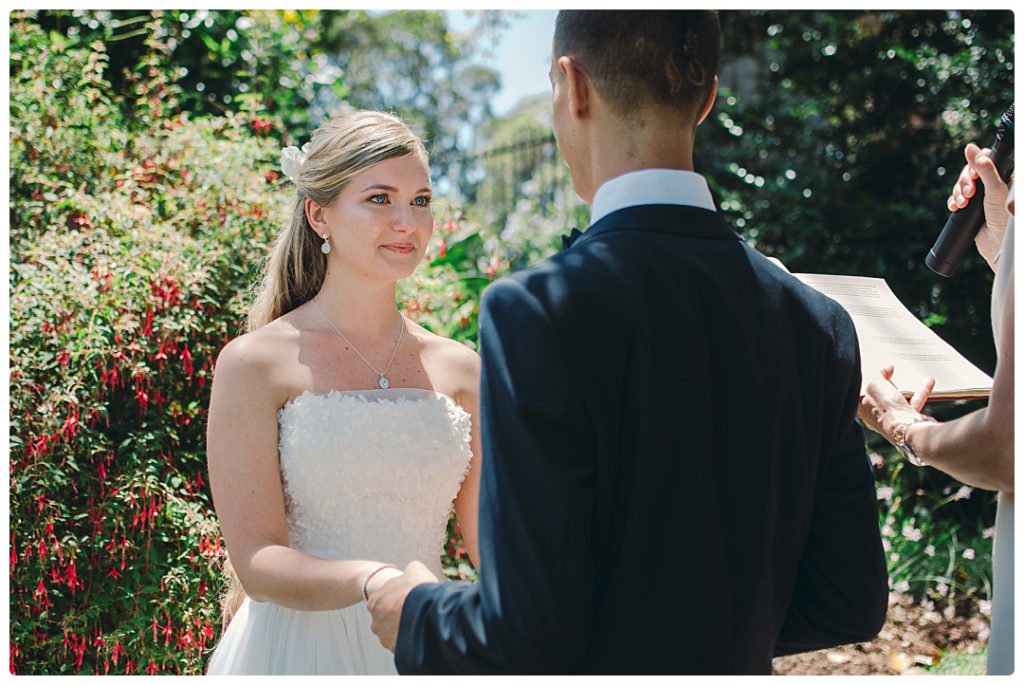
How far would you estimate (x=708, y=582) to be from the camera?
1.57 meters

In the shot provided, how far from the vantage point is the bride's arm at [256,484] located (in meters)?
2.32

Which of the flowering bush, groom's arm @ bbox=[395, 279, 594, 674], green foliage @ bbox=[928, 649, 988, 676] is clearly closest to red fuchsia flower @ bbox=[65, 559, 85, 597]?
the flowering bush

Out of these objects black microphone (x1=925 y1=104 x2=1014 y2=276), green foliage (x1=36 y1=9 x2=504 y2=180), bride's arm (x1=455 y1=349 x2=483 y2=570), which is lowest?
bride's arm (x1=455 y1=349 x2=483 y2=570)

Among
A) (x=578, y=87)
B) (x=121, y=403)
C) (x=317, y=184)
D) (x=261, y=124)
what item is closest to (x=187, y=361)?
(x=121, y=403)

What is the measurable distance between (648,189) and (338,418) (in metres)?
1.29

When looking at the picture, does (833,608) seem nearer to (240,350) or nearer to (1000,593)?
(1000,593)

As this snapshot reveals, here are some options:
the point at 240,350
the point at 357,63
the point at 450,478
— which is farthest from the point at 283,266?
the point at 357,63

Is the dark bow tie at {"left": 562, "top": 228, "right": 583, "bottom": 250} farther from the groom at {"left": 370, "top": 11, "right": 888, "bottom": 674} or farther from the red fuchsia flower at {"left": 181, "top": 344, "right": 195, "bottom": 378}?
the red fuchsia flower at {"left": 181, "top": 344, "right": 195, "bottom": 378}

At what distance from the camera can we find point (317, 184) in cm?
284

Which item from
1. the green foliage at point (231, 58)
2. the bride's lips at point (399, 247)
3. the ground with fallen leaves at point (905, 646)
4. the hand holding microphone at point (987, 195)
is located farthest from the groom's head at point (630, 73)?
the ground with fallen leaves at point (905, 646)

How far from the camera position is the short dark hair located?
161 centimetres

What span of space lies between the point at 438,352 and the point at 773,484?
1524 mm

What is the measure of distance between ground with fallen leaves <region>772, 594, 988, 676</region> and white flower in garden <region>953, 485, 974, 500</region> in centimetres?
92

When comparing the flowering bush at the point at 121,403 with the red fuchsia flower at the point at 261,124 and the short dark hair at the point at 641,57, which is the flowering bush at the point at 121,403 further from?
the short dark hair at the point at 641,57
